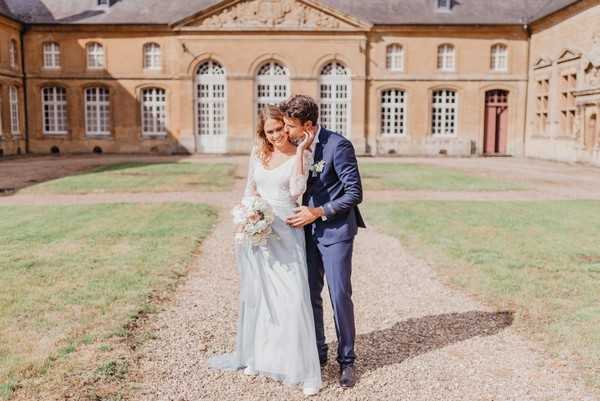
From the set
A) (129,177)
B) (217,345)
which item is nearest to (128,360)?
(217,345)

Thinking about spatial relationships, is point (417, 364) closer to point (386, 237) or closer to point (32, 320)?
point (32, 320)

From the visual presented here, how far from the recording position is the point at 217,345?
5363 mm

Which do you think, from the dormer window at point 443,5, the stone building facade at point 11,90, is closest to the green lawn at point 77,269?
the stone building facade at point 11,90

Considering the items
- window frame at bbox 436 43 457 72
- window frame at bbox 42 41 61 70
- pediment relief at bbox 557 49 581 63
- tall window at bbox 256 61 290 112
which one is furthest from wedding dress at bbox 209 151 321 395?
window frame at bbox 42 41 61 70

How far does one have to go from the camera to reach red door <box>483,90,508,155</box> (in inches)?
1316

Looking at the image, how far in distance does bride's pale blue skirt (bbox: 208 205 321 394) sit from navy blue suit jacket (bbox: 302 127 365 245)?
0.18 meters

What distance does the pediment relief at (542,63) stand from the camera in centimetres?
3011

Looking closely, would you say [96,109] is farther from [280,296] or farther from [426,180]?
[280,296]

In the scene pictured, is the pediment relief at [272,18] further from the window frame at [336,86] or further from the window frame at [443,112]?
the window frame at [443,112]

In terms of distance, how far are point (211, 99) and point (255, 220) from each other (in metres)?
29.0

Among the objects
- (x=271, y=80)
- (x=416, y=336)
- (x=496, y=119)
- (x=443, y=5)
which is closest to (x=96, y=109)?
(x=271, y=80)

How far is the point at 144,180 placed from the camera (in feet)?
61.3

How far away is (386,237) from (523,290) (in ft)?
12.0

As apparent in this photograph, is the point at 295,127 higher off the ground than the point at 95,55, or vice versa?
the point at 95,55
